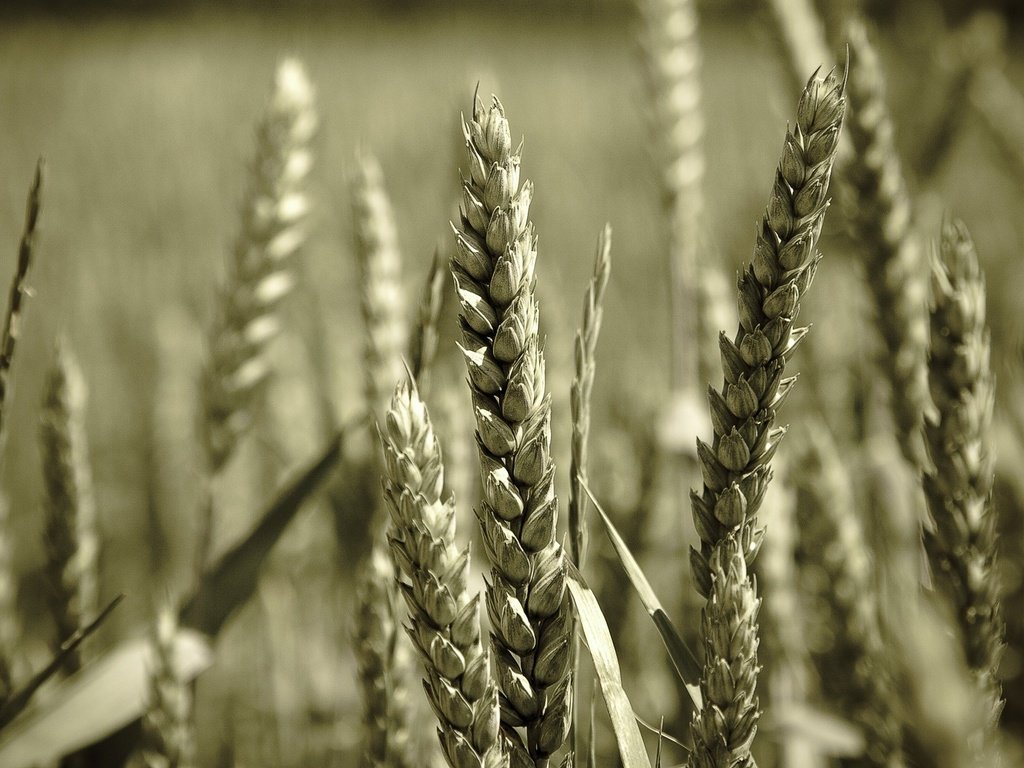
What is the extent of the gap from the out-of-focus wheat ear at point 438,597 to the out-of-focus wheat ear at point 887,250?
0.35 meters

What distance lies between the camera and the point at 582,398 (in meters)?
0.35

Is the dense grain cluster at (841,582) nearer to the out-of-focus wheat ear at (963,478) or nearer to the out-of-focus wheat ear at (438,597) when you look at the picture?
the out-of-focus wheat ear at (963,478)

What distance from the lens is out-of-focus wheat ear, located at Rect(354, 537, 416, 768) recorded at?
1.47 ft

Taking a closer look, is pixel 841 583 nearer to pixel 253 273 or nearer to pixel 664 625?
pixel 664 625

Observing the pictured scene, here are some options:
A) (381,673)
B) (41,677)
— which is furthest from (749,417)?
(41,677)

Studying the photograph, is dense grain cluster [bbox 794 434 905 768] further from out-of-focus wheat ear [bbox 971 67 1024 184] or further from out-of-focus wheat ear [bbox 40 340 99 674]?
out-of-focus wheat ear [bbox 971 67 1024 184]

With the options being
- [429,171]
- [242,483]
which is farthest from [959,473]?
[429,171]

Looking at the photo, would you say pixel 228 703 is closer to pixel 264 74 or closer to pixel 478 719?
pixel 478 719

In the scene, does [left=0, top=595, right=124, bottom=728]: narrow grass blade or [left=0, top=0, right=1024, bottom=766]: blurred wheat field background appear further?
[left=0, top=0, right=1024, bottom=766]: blurred wheat field background

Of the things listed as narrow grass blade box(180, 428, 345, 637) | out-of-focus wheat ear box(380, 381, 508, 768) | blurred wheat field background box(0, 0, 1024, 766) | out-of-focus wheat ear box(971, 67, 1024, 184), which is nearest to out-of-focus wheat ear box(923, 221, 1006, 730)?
blurred wheat field background box(0, 0, 1024, 766)

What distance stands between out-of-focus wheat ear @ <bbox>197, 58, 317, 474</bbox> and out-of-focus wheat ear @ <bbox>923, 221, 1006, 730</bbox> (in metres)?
0.41

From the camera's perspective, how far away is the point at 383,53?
231 inches

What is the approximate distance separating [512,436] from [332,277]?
4.07 ft

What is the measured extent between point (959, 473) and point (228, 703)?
0.69m
